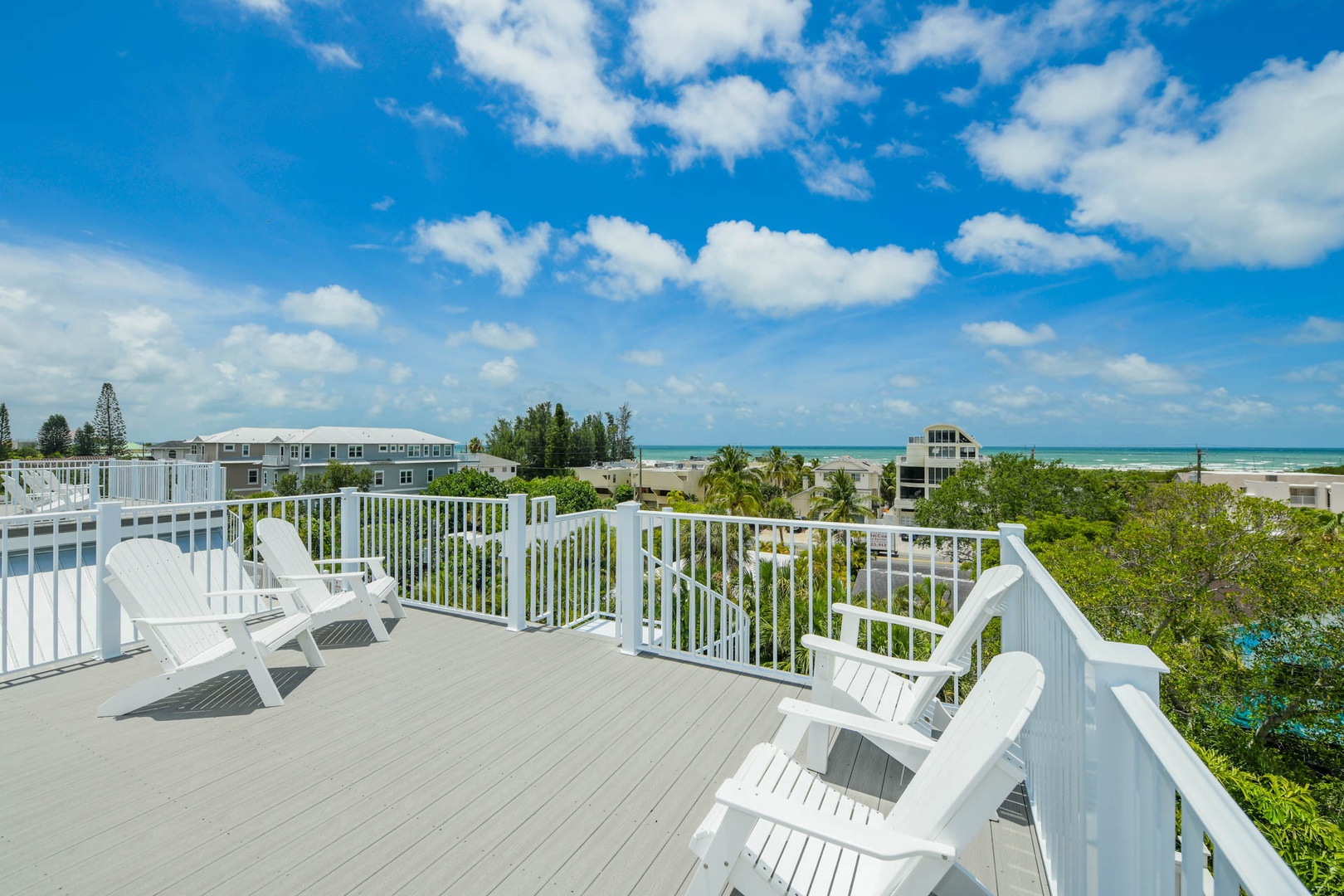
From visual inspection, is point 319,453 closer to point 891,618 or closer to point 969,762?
point 891,618

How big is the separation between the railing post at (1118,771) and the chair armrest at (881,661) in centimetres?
127

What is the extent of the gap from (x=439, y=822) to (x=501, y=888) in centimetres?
50

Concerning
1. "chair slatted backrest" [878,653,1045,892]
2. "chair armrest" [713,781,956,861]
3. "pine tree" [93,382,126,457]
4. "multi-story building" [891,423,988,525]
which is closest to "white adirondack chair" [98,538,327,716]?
"chair armrest" [713,781,956,861]

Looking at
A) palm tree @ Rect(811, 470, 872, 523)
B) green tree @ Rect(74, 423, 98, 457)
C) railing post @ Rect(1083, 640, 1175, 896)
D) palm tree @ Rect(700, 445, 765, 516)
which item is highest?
green tree @ Rect(74, 423, 98, 457)

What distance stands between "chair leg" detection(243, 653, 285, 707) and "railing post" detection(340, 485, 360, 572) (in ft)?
8.08

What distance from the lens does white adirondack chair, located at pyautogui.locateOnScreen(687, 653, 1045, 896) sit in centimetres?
138

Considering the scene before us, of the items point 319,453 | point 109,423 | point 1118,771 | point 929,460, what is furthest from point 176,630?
point 109,423

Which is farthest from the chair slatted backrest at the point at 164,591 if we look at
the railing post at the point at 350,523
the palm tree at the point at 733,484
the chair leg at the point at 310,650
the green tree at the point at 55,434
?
the green tree at the point at 55,434

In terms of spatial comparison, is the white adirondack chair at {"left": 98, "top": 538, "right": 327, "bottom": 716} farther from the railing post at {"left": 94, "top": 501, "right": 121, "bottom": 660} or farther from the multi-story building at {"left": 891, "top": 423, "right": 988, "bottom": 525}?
the multi-story building at {"left": 891, "top": 423, "right": 988, "bottom": 525}

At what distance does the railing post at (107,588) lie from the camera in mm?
3939

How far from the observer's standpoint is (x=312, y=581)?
4434 millimetres

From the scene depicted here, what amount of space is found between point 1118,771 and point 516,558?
4261mm

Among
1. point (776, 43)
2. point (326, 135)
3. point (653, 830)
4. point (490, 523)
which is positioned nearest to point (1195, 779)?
point (653, 830)

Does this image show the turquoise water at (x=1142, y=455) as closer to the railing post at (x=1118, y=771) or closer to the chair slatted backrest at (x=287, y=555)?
the chair slatted backrest at (x=287, y=555)
